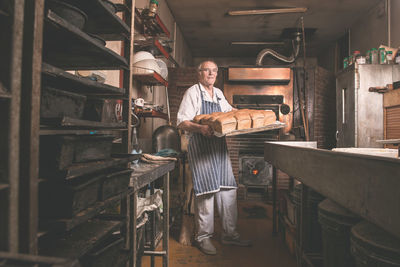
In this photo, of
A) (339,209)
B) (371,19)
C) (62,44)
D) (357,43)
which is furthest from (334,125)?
(62,44)

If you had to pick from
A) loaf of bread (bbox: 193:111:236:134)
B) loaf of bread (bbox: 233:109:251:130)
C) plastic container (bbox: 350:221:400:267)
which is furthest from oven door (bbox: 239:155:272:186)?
plastic container (bbox: 350:221:400:267)

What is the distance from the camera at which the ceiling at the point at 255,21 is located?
173 inches

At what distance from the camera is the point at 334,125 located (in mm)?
5148

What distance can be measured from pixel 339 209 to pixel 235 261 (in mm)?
1231

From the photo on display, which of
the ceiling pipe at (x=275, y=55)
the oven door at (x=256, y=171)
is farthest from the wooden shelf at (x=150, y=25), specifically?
the ceiling pipe at (x=275, y=55)

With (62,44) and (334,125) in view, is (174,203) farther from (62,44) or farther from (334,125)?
(334,125)

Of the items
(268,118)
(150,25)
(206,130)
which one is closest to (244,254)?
(206,130)

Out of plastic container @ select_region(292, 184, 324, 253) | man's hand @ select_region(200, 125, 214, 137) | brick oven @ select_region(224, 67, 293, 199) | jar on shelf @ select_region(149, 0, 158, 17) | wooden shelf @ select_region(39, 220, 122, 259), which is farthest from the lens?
brick oven @ select_region(224, 67, 293, 199)

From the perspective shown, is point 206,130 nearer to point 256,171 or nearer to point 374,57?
point 256,171

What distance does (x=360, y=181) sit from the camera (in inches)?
34.1

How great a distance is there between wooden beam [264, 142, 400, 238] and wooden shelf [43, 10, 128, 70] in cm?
104

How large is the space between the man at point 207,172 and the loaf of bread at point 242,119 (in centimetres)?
29

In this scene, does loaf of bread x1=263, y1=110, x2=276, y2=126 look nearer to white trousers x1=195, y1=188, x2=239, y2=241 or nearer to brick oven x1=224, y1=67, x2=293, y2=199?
white trousers x1=195, y1=188, x2=239, y2=241

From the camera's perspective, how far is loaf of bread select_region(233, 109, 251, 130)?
2300 millimetres
